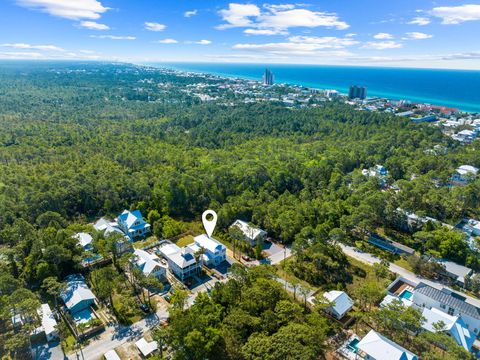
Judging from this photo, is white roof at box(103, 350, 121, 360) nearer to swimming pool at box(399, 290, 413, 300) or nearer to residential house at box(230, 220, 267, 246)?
residential house at box(230, 220, 267, 246)

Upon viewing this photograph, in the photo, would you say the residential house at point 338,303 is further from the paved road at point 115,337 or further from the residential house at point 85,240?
the residential house at point 85,240

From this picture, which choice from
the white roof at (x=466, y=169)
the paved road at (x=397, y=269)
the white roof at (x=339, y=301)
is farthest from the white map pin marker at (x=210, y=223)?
the white roof at (x=466, y=169)

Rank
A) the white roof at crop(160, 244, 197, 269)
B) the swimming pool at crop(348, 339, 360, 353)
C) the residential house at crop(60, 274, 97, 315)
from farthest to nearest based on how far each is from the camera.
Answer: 1. the white roof at crop(160, 244, 197, 269)
2. the residential house at crop(60, 274, 97, 315)
3. the swimming pool at crop(348, 339, 360, 353)

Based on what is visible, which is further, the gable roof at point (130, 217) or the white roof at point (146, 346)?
the gable roof at point (130, 217)

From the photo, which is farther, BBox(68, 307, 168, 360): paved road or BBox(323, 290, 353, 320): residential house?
BBox(323, 290, 353, 320): residential house

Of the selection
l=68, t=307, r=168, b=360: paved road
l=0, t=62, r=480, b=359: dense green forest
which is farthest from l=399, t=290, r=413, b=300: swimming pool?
l=68, t=307, r=168, b=360: paved road

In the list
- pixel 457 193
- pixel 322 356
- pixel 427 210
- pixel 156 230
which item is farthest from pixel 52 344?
pixel 457 193

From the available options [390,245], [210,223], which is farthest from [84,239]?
[390,245]

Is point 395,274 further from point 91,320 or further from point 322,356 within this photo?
point 91,320
